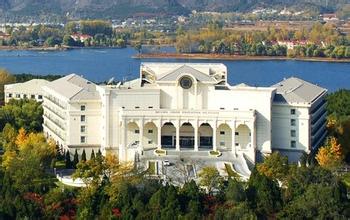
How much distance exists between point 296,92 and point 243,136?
1751 mm

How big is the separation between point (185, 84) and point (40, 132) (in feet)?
12.6

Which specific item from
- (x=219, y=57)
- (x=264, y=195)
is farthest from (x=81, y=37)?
(x=264, y=195)

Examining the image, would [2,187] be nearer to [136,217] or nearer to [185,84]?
[136,217]

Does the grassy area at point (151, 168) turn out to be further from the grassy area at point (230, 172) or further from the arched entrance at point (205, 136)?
the arched entrance at point (205, 136)

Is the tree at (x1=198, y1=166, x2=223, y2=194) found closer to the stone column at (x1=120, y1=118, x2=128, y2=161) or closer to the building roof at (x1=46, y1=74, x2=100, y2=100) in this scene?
the stone column at (x1=120, y1=118, x2=128, y2=161)

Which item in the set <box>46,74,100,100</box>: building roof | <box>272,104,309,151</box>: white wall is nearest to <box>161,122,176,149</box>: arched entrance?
<box>46,74,100,100</box>: building roof

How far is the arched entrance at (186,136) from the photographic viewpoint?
56.7 ft

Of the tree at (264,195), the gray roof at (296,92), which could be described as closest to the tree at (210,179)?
the tree at (264,195)

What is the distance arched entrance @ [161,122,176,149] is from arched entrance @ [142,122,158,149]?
148 millimetres

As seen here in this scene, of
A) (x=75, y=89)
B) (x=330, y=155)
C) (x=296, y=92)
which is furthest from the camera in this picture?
(x=75, y=89)

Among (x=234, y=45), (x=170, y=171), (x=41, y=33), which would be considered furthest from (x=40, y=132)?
(x=41, y=33)

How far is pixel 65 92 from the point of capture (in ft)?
61.7

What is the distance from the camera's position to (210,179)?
14273 mm

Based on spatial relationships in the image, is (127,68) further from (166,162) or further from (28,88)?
(166,162)
